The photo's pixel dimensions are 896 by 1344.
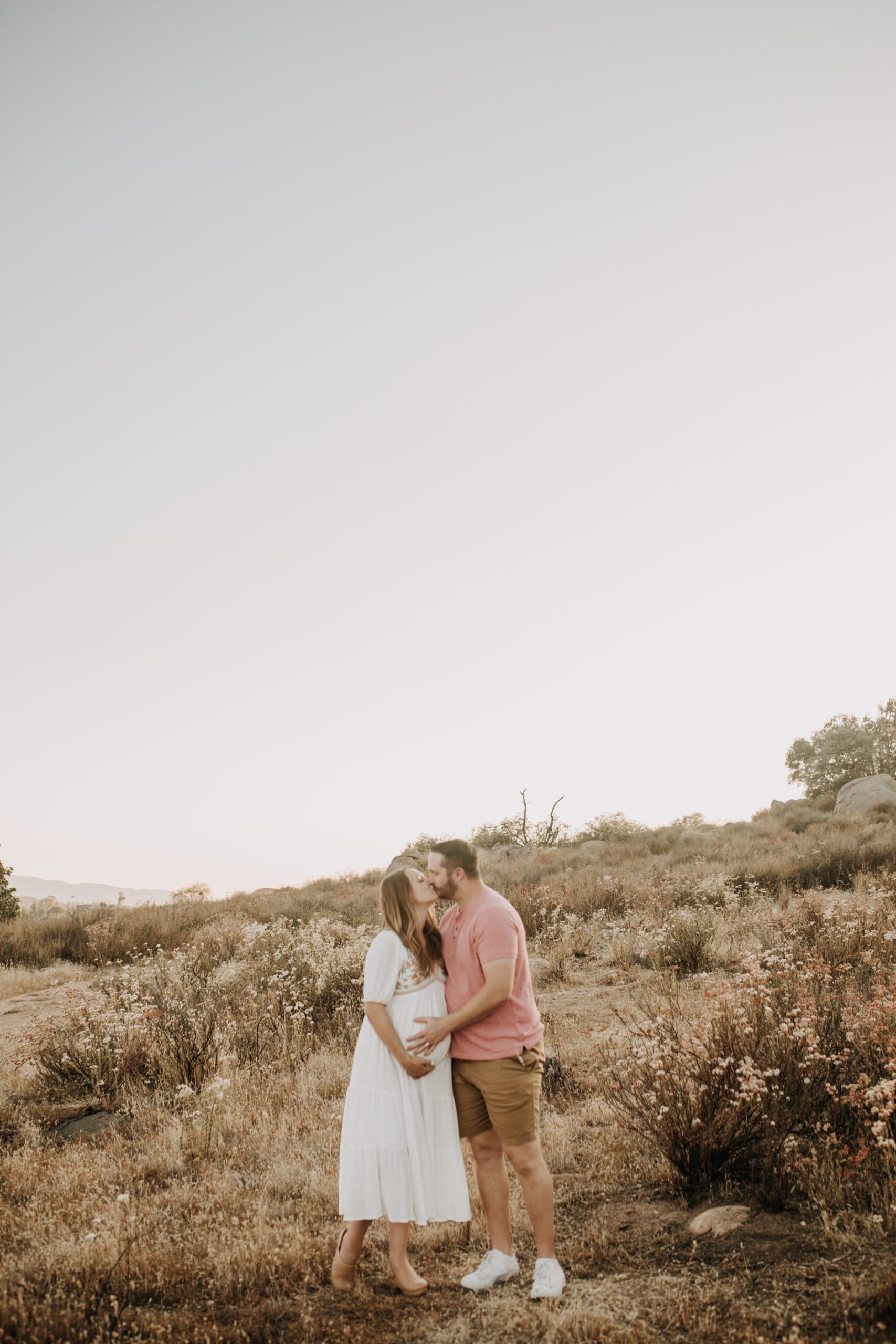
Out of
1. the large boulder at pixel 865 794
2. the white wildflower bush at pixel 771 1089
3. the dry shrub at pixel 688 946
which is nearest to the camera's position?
the white wildflower bush at pixel 771 1089

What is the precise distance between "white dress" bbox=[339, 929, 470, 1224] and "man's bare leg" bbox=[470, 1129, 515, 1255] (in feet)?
0.52

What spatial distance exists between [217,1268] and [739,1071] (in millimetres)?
2898

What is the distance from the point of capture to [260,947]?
11.0 m

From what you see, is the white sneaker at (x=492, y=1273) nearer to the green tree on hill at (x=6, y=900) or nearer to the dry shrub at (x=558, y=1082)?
the dry shrub at (x=558, y=1082)

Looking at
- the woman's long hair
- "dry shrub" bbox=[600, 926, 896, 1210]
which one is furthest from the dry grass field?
the woman's long hair

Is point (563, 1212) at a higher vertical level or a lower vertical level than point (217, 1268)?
lower

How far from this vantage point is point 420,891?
12.5ft

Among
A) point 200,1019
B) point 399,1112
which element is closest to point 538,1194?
point 399,1112

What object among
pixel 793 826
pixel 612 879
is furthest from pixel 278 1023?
pixel 793 826

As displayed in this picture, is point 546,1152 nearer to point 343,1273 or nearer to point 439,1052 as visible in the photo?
point 343,1273

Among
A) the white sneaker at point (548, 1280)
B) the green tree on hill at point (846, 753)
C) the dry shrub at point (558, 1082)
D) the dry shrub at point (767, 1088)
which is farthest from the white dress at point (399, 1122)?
the green tree on hill at point (846, 753)

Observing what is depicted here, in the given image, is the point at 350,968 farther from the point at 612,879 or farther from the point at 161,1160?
the point at 612,879

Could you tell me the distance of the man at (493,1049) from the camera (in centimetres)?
358

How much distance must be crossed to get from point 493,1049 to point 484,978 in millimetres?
332
